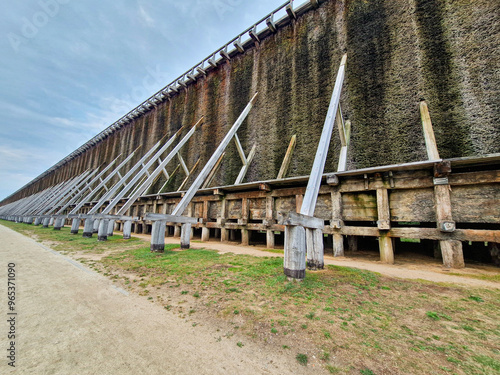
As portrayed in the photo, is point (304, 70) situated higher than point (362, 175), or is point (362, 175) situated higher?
point (304, 70)

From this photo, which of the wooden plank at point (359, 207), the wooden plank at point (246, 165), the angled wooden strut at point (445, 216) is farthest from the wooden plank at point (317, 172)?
the wooden plank at point (246, 165)

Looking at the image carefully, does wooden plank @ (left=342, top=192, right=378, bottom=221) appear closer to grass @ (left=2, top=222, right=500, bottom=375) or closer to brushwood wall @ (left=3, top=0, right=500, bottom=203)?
brushwood wall @ (left=3, top=0, right=500, bottom=203)

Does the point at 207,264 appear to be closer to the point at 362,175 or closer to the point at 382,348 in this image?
the point at 382,348

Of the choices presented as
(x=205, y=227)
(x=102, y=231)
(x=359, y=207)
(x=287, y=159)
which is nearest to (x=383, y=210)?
(x=359, y=207)

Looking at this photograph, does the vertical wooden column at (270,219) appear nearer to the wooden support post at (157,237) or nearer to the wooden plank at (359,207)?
the wooden plank at (359,207)

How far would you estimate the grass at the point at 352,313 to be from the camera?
2.05 meters

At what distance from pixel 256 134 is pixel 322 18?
25.3 feet

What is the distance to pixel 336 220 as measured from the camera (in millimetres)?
7297

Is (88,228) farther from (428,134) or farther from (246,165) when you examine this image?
(428,134)

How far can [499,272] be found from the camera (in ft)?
16.7

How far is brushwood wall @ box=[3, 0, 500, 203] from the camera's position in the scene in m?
7.23

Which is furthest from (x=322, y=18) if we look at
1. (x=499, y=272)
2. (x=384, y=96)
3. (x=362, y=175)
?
(x=499, y=272)

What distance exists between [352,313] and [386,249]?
4.45 m

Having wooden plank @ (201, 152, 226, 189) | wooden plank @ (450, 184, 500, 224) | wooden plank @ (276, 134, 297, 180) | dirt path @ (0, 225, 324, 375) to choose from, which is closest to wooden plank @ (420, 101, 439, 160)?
wooden plank @ (450, 184, 500, 224)
